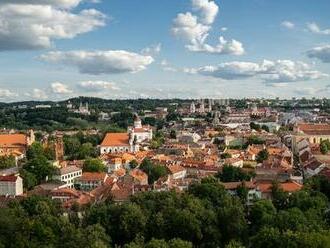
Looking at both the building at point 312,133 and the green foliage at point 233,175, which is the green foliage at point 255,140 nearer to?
the building at point 312,133

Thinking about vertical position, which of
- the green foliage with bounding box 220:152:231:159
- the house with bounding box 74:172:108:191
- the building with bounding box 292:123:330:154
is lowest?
the house with bounding box 74:172:108:191

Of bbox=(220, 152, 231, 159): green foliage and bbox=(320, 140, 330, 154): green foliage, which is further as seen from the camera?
bbox=(320, 140, 330, 154): green foliage

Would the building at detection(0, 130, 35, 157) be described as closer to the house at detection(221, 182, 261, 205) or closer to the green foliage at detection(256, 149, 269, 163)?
the green foliage at detection(256, 149, 269, 163)

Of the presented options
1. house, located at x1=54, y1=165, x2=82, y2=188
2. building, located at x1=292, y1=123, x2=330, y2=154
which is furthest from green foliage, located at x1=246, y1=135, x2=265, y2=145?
house, located at x1=54, y1=165, x2=82, y2=188

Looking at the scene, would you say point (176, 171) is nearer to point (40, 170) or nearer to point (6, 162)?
point (40, 170)


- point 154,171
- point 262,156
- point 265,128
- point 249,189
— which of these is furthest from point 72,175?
point 265,128

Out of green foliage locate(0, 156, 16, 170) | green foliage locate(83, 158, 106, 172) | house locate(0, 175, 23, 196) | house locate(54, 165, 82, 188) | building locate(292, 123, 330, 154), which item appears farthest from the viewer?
building locate(292, 123, 330, 154)
